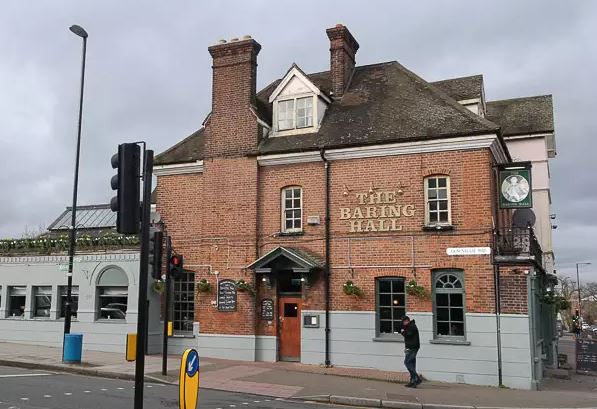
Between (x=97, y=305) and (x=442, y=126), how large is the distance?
12837 millimetres

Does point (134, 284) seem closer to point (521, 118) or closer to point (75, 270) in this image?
point (75, 270)

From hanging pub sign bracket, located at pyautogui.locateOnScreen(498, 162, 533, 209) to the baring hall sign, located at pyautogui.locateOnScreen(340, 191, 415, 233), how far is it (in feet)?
8.59

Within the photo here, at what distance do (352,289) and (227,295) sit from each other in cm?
419

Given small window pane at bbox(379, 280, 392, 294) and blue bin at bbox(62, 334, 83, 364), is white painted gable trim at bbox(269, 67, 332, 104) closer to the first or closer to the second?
small window pane at bbox(379, 280, 392, 294)

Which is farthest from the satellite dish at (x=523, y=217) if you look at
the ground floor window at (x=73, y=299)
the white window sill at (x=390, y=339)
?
the ground floor window at (x=73, y=299)

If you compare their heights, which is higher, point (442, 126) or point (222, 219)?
point (442, 126)

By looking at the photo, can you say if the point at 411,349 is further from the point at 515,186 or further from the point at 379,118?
the point at 379,118

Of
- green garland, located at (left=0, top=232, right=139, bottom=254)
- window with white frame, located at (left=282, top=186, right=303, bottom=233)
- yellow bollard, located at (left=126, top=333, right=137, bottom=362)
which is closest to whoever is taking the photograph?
yellow bollard, located at (left=126, top=333, right=137, bottom=362)

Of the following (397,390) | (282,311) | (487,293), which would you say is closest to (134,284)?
(282,311)

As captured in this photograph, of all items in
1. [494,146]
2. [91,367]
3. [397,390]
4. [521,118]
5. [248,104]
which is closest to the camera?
[397,390]

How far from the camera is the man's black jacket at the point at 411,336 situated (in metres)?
14.9

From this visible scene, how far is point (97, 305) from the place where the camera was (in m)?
20.8

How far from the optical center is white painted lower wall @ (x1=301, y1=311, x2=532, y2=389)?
15555 millimetres

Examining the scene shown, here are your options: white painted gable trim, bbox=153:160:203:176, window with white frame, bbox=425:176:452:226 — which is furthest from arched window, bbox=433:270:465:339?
white painted gable trim, bbox=153:160:203:176
